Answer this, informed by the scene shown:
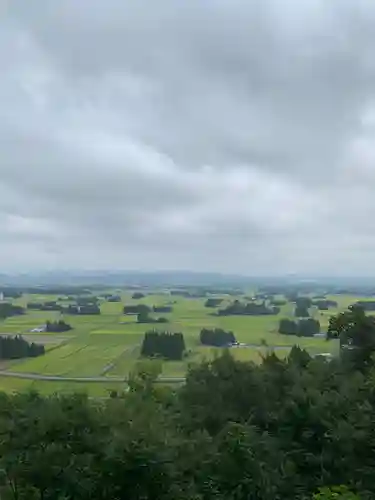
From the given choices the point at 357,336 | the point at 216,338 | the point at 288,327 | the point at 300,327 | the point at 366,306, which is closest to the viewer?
the point at 357,336

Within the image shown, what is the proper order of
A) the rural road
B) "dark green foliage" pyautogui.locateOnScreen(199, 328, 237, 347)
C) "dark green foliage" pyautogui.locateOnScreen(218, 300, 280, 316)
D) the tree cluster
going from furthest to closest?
"dark green foliage" pyautogui.locateOnScreen(218, 300, 280, 316)
"dark green foliage" pyautogui.locateOnScreen(199, 328, 237, 347)
the rural road
the tree cluster

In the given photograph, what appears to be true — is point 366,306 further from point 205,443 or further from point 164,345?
point 205,443

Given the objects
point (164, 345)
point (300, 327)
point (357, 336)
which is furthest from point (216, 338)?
point (357, 336)

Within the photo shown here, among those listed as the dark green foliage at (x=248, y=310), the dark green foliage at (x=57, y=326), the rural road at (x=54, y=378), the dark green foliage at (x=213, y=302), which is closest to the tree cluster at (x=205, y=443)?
the rural road at (x=54, y=378)

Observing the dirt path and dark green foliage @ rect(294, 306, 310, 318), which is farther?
dark green foliage @ rect(294, 306, 310, 318)

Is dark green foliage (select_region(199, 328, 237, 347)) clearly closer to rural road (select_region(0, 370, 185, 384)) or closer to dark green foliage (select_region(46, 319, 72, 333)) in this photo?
rural road (select_region(0, 370, 185, 384))

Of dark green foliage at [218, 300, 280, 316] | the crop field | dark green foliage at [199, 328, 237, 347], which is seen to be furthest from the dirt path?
dark green foliage at [218, 300, 280, 316]

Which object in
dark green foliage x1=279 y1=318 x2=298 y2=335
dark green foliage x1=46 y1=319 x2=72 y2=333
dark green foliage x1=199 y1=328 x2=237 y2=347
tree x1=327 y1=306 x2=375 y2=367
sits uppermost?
tree x1=327 y1=306 x2=375 y2=367
